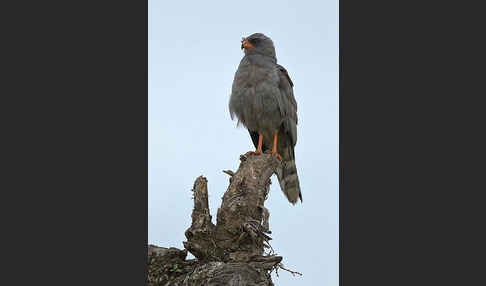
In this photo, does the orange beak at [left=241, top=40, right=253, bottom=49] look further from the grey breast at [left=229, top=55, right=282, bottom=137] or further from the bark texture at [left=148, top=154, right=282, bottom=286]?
the bark texture at [left=148, top=154, right=282, bottom=286]


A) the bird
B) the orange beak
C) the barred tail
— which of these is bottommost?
the barred tail

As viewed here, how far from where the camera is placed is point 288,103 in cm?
874

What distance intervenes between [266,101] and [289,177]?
1716 millimetres

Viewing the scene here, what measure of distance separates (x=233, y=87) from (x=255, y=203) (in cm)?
296

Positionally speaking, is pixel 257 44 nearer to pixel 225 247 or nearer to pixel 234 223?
pixel 234 223

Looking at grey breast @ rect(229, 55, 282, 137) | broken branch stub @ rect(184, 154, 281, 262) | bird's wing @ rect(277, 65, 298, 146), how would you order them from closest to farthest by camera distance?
broken branch stub @ rect(184, 154, 281, 262) < grey breast @ rect(229, 55, 282, 137) < bird's wing @ rect(277, 65, 298, 146)

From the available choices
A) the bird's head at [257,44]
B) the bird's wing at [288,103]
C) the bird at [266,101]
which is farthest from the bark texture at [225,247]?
the bird's head at [257,44]

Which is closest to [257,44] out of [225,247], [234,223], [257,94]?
[257,94]

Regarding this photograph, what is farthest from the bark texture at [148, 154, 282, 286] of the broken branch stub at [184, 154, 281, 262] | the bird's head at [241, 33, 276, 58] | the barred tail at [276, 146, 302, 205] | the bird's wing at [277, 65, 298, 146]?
the bird's head at [241, 33, 276, 58]

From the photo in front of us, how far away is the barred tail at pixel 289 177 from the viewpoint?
29.2 feet

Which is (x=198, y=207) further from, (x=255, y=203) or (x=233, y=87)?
(x=233, y=87)

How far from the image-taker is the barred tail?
29.2ft

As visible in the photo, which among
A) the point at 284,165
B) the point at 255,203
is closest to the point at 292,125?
the point at 284,165

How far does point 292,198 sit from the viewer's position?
888 centimetres
